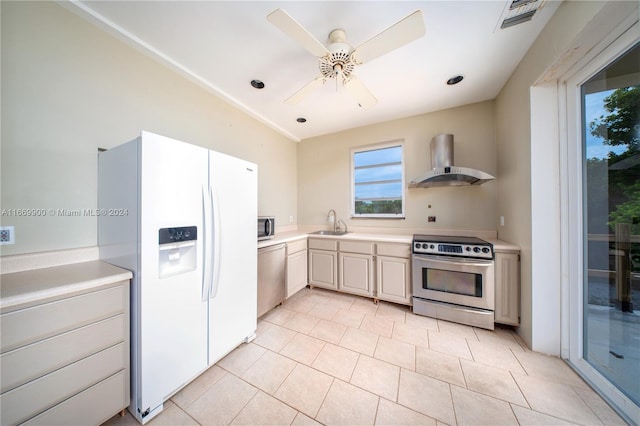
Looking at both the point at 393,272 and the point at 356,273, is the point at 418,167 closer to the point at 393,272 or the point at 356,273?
the point at 393,272

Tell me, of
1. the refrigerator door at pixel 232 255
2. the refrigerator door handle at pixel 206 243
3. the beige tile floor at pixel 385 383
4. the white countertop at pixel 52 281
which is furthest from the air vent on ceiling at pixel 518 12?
the white countertop at pixel 52 281

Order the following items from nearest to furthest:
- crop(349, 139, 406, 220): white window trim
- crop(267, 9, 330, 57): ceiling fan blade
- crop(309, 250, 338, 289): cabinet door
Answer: crop(267, 9, 330, 57): ceiling fan blade < crop(309, 250, 338, 289): cabinet door < crop(349, 139, 406, 220): white window trim

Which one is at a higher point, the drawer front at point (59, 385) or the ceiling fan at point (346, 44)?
the ceiling fan at point (346, 44)

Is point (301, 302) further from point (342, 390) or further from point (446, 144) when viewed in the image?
point (446, 144)

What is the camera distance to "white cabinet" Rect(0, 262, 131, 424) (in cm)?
89

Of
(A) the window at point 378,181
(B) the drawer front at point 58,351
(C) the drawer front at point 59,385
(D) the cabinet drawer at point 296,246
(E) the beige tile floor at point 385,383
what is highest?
(A) the window at point 378,181

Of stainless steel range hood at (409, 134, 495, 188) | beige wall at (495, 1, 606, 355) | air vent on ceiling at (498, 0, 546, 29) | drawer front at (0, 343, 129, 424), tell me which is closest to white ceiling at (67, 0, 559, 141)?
air vent on ceiling at (498, 0, 546, 29)

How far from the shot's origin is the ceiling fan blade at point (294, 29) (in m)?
1.14

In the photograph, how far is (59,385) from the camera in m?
0.99

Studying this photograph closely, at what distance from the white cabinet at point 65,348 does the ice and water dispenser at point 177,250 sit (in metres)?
0.19

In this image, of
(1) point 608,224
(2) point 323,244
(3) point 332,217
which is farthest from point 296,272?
(1) point 608,224

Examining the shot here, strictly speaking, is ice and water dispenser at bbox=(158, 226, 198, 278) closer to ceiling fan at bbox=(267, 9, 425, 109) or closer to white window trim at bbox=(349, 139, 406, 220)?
ceiling fan at bbox=(267, 9, 425, 109)

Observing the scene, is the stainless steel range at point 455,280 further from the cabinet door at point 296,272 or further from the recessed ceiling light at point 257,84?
the recessed ceiling light at point 257,84

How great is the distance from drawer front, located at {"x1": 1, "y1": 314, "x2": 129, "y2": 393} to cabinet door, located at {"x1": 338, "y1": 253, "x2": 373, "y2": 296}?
2253 mm
